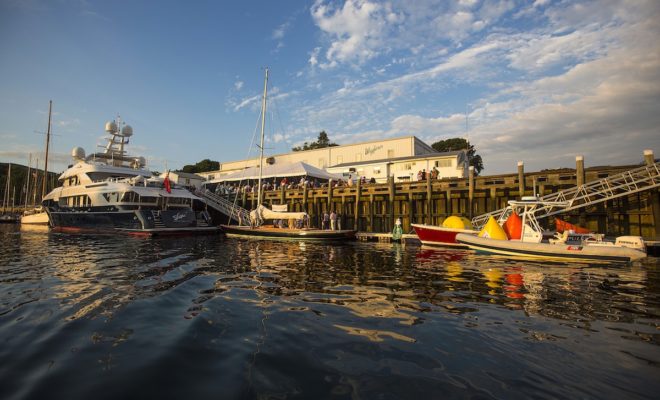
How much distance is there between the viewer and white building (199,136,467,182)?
34428 mm

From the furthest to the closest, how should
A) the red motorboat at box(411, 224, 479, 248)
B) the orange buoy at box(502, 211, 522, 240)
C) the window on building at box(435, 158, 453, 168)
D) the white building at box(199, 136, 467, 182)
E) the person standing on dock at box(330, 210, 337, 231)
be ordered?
1. the white building at box(199, 136, 467, 182)
2. the window on building at box(435, 158, 453, 168)
3. the person standing on dock at box(330, 210, 337, 231)
4. the red motorboat at box(411, 224, 479, 248)
5. the orange buoy at box(502, 211, 522, 240)

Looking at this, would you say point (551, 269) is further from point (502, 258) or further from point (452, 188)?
point (452, 188)

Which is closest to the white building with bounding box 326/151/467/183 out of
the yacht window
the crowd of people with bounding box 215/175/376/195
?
the crowd of people with bounding box 215/175/376/195

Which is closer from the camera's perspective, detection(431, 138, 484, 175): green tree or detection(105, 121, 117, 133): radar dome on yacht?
detection(105, 121, 117, 133): radar dome on yacht

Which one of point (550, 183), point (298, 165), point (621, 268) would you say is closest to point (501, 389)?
point (621, 268)

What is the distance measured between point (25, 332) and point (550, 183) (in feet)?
73.3

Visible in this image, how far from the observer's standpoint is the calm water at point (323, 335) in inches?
140

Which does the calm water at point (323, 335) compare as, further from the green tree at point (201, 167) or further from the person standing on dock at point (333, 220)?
the green tree at point (201, 167)

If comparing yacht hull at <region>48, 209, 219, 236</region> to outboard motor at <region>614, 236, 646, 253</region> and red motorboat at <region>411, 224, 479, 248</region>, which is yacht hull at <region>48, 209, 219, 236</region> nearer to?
red motorboat at <region>411, 224, 479, 248</region>

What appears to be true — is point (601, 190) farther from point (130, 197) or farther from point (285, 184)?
point (130, 197)

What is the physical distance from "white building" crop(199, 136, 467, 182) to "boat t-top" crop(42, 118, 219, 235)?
1667 cm

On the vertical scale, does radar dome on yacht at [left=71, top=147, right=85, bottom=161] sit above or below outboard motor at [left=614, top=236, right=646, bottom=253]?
above

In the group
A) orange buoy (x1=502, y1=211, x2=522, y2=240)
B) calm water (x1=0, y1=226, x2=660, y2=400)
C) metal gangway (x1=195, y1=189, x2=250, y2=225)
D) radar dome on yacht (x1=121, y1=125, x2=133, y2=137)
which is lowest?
calm water (x1=0, y1=226, x2=660, y2=400)

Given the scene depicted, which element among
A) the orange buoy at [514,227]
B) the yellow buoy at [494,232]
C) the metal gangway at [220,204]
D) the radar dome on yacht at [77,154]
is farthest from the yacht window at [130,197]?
the orange buoy at [514,227]
